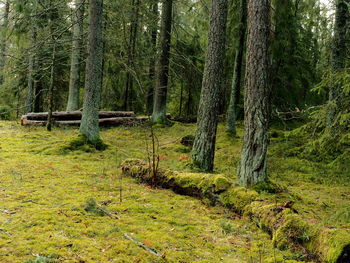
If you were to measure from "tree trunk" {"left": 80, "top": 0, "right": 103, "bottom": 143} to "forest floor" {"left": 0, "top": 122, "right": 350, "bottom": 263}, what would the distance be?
3.75 feet

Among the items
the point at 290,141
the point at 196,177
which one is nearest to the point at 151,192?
the point at 196,177

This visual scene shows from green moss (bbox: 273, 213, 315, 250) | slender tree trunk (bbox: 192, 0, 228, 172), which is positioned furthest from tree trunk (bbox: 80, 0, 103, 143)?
green moss (bbox: 273, 213, 315, 250)

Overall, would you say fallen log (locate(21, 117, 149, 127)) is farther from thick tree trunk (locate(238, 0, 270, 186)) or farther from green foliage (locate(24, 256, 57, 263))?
green foliage (locate(24, 256, 57, 263))

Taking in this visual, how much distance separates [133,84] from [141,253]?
17.0 meters

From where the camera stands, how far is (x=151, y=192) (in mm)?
6191

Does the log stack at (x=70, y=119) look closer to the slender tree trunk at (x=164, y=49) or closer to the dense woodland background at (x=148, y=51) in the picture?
the dense woodland background at (x=148, y=51)

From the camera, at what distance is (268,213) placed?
457 centimetres

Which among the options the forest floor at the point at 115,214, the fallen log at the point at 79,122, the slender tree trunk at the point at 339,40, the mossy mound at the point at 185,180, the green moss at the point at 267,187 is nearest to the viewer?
the forest floor at the point at 115,214

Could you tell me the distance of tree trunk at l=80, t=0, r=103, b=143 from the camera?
9.81 metres

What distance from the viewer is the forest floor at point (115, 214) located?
11.7 feet

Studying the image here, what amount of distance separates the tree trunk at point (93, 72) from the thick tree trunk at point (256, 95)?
5.42 m

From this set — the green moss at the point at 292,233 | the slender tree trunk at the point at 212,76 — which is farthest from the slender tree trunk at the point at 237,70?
the green moss at the point at 292,233

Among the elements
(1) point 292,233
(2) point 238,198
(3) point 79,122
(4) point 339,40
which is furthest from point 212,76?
(3) point 79,122

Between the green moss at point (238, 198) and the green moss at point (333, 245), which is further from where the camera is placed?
the green moss at point (238, 198)
